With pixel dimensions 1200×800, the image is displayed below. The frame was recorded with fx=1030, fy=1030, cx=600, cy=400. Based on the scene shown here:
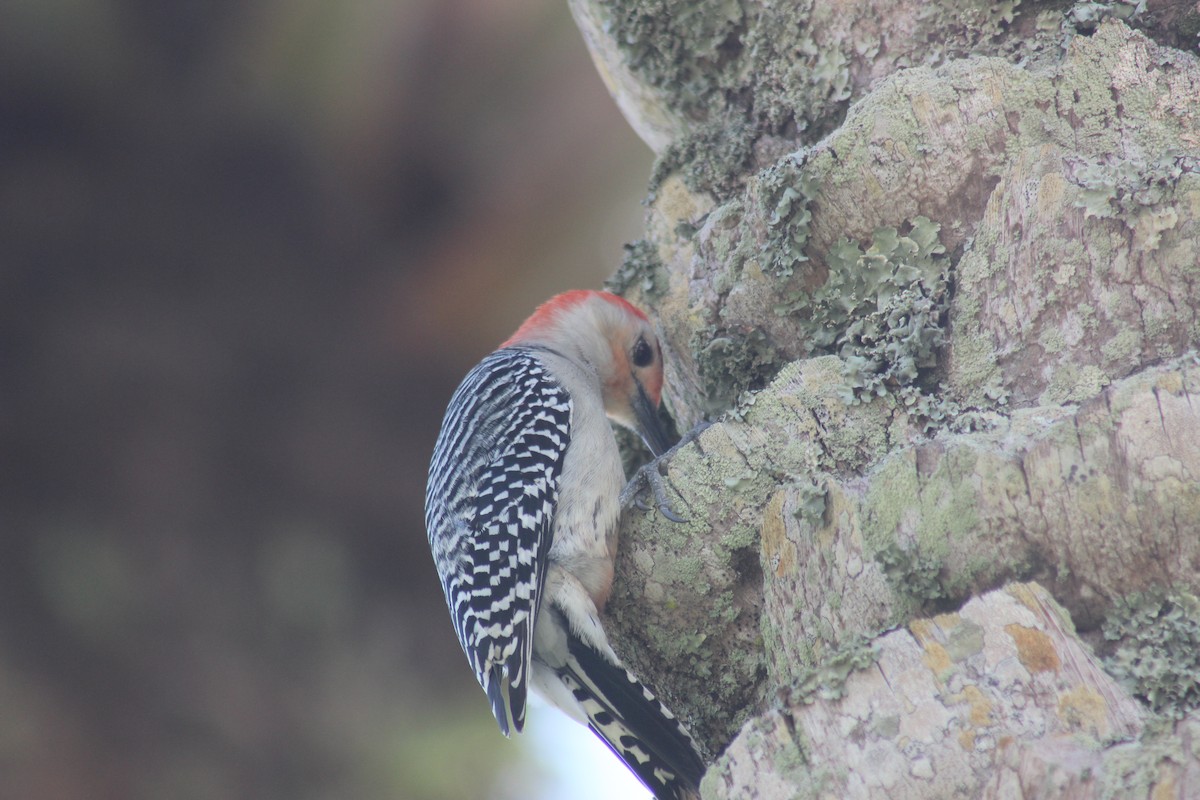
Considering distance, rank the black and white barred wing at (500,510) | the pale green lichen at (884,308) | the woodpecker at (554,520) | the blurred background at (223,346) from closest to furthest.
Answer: the pale green lichen at (884,308) < the woodpecker at (554,520) < the black and white barred wing at (500,510) < the blurred background at (223,346)

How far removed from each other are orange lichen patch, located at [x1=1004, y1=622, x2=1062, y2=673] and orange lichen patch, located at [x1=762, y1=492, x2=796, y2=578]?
586 millimetres

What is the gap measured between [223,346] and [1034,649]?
4.01 meters

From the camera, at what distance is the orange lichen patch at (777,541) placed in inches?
92.4

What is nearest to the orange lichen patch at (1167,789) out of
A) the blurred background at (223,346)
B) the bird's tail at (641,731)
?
the bird's tail at (641,731)

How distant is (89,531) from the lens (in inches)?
190

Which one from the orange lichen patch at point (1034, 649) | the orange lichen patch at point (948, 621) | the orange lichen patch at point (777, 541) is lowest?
the orange lichen patch at point (1034, 649)

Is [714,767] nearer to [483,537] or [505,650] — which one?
[505,650]

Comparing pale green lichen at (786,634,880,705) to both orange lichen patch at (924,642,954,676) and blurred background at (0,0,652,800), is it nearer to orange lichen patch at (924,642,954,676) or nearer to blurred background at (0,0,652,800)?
orange lichen patch at (924,642,954,676)

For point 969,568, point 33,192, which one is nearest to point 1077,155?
point 969,568

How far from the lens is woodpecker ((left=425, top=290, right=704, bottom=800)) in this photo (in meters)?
2.85

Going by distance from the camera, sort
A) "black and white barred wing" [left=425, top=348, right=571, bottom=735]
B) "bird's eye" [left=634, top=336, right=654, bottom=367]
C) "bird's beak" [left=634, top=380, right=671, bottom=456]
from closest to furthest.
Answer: "black and white barred wing" [left=425, top=348, right=571, bottom=735], "bird's eye" [left=634, top=336, right=654, bottom=367], "bird's beak" [left=634, top=380, right=671, bottom=456]

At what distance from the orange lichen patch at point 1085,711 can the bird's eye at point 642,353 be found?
8.21 feet

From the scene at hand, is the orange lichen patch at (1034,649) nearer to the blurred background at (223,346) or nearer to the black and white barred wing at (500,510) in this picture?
the black and white barred wing at (500,510)

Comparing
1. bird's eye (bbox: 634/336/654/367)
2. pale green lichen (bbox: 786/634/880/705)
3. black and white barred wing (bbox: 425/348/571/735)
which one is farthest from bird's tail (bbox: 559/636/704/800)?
bird's eye (bbox: 634/336/654/367)
